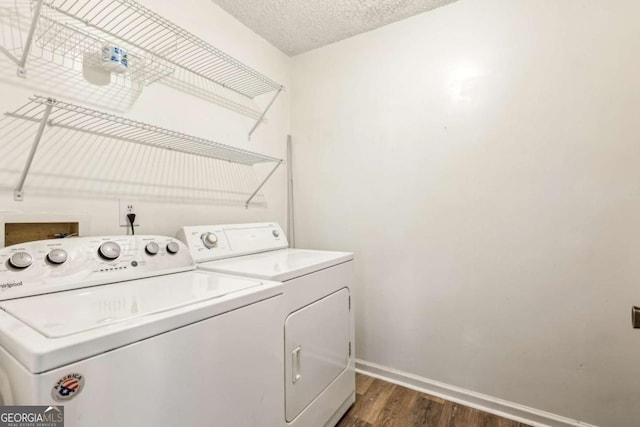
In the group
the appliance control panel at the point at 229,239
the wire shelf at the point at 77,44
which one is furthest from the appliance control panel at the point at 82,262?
the wire shelf at the point at 77,44

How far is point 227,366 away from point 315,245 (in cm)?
154

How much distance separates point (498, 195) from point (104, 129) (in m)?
2.12

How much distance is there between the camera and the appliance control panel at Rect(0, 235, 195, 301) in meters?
0.95

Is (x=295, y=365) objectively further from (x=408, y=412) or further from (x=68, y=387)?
(x=408, y=412)

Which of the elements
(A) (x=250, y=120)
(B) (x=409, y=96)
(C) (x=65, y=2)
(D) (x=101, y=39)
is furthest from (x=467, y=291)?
(C) (x=65, y=2)

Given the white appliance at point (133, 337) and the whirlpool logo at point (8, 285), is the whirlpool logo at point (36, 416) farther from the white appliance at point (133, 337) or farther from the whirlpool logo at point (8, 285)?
the whirlpool logo at point (8, 285)

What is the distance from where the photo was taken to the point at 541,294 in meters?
1.64

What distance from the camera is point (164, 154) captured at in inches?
65.0

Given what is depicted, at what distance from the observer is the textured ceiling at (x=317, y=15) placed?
74.4 inches

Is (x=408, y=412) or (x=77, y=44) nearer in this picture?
(x=77, y=44)

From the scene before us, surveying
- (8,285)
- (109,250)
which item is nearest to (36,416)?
(8,285)

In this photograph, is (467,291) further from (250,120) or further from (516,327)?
(250,120)

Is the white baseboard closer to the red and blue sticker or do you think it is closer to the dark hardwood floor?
the dark hardwood floor

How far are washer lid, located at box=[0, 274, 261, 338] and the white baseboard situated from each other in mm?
1448
